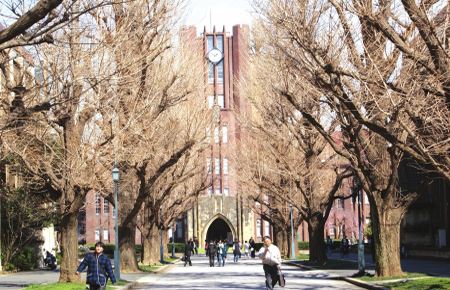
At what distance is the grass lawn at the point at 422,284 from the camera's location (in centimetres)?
2188

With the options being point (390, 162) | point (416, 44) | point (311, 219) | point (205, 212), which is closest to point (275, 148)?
point (311, 219)

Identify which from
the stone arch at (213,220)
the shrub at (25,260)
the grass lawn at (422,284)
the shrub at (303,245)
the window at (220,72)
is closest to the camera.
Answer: the grass lawn at (422,284)

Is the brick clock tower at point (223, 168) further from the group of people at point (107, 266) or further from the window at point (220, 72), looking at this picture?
the group of people at point (107, 266)

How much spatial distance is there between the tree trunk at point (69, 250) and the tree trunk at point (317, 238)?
60.2 feet

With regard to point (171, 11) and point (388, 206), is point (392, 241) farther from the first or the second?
point (171, 11)

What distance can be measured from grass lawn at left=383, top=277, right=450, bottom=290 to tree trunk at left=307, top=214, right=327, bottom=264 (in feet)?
55.5

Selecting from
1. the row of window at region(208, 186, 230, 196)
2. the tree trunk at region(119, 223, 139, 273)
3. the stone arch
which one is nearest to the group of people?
the tree trunk at region(119, 223, 139, 273)

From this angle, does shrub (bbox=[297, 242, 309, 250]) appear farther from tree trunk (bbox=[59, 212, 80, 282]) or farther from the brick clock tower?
tree trunk (bbox=[59, 212, 80, 282])

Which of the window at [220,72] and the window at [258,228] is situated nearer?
the window at [220,72]

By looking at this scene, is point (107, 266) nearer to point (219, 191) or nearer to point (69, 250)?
point (69, 250)

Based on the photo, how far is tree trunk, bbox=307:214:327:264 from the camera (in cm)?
4184

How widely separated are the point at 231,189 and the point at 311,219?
190ft

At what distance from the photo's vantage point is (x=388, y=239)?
88.5 feet

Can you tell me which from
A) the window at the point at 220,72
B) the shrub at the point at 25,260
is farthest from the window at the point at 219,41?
the shrub at the point at 25,260
